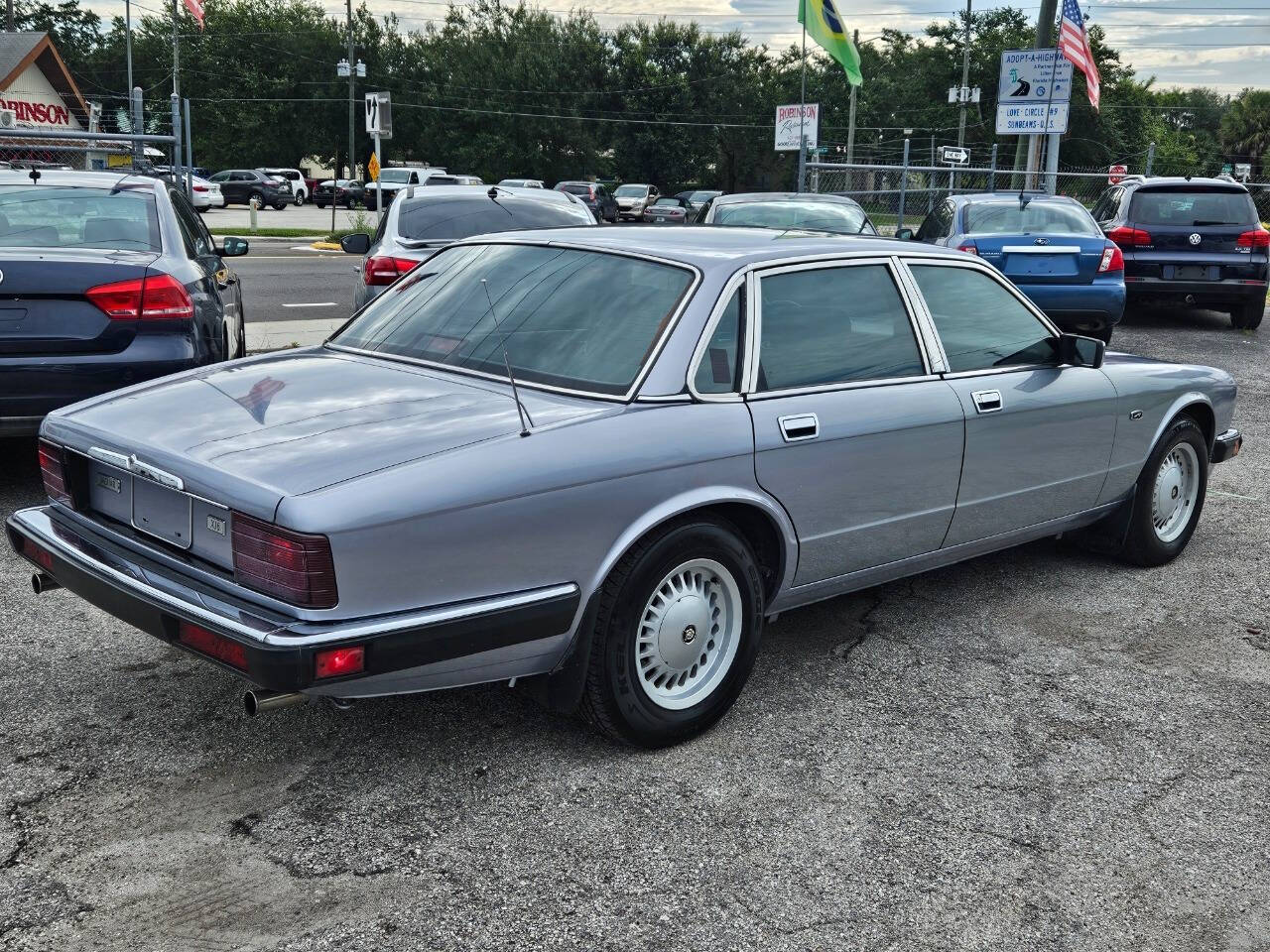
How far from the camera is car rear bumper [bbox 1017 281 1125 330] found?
472 inches

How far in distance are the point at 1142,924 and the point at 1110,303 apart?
9.98 m

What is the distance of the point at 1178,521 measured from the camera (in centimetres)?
601

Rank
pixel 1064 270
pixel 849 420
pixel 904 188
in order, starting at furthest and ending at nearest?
pixel 904 188 → pixel 1064 270 → pixel 849 420

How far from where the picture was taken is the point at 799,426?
13.2 ft

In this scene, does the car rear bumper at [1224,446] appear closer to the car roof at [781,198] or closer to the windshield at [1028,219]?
the windshield at [1028,219]

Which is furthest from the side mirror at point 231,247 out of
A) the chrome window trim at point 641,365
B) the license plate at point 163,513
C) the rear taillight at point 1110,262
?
the rear taillight at point 1110,262

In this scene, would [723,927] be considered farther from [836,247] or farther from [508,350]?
[836,247]

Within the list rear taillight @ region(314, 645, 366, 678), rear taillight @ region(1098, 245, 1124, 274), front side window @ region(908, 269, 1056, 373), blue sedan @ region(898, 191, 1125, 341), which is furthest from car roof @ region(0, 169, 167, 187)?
rear taillight @ region(1098, 245, 1124, 274)

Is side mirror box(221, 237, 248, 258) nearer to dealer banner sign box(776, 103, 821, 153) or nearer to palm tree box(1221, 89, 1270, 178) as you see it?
dealer banner sign box(776, 103, 821, 153)

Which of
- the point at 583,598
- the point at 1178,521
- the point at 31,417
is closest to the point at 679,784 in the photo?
the point at 583,598

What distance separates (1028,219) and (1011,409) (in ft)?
28.8

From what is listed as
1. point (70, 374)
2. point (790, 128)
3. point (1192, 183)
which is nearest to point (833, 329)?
point (70, 374)

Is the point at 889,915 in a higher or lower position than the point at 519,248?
lower

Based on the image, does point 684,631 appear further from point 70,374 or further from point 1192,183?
point 1192,183
